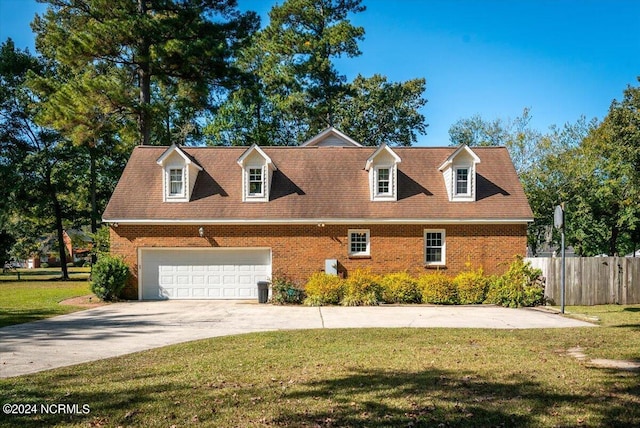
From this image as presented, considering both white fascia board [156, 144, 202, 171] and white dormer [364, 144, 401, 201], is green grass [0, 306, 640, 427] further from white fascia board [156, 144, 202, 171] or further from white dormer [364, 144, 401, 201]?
white fascia board [156, 144, 202, 171]

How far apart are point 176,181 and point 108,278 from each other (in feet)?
16.5

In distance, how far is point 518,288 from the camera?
60.3ft

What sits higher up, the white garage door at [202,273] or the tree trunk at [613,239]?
the tree trunk at [613,239]

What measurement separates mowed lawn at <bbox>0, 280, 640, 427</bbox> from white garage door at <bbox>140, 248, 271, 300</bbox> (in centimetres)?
1010

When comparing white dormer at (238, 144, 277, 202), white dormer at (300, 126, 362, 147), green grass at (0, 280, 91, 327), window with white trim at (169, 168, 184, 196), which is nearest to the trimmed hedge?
white dormer at (238, 144, 277, 202)

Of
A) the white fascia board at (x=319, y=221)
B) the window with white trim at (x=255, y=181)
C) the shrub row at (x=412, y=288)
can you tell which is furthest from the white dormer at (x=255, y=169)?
the shrub row at (x=412, y=288)

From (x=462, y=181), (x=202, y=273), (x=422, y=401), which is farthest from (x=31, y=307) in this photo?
(x=462, y=181)

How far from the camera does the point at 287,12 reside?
37.7 metres

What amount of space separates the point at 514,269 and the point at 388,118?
82.7 feet

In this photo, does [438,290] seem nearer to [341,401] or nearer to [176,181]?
[176,181]

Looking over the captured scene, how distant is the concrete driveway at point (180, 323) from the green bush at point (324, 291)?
0.79 metres

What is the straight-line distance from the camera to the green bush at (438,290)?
744 inches

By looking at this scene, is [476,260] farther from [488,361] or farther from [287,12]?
[287,12]

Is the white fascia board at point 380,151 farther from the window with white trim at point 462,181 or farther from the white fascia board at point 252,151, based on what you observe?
the white fascia board at point 252,151
